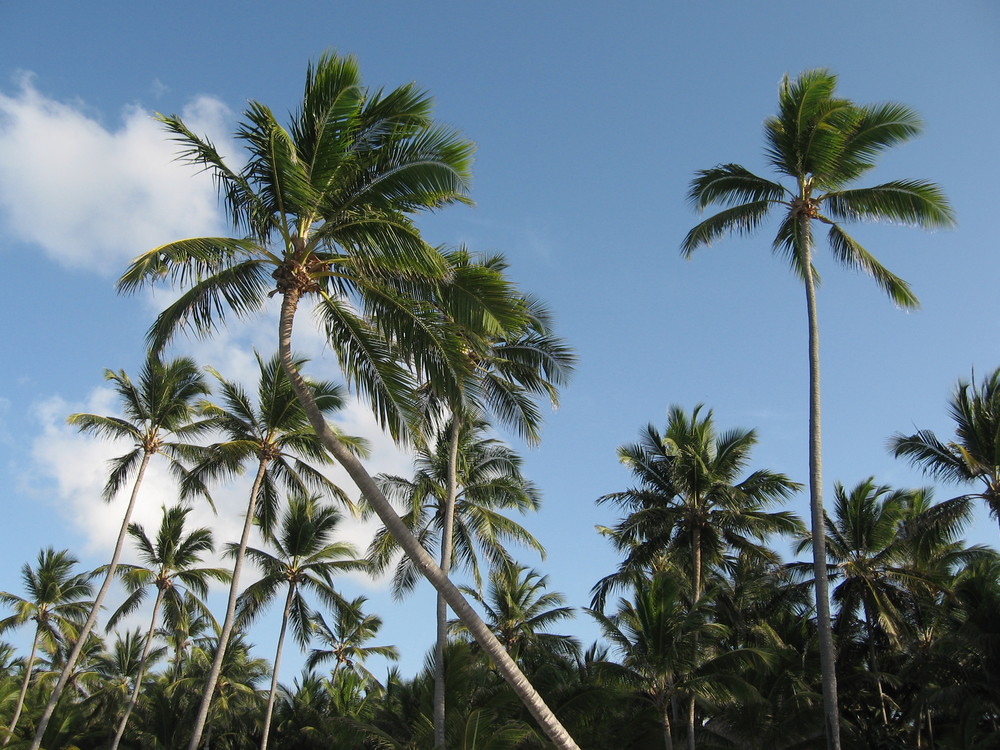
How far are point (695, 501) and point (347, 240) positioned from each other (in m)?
18.0

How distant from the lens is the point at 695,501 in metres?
25.9

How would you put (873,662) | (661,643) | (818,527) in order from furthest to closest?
(873,662)
(661,643)
(818,527)

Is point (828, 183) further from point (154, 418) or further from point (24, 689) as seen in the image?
point (24, 689)

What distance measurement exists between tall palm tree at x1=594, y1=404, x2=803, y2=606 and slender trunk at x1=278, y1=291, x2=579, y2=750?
52.5ft

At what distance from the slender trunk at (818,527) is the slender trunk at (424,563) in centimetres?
725

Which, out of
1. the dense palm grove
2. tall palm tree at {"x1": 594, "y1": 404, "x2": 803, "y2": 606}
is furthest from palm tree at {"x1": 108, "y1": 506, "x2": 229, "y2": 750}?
tall palm tree at {"x1": 594, "y1": 404, "x2": 803, "y2": 606}

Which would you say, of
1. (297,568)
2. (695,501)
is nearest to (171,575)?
(297,568)

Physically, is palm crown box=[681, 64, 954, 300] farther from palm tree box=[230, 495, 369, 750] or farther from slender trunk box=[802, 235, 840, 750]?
palm tree box=[230, 495, 369, 750]

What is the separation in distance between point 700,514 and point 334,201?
60.5 ft

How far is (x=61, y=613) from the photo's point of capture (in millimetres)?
37000

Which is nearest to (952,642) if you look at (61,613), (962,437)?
(962,437)

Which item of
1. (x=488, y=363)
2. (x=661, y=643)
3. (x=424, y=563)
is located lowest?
(x=424, y=563)

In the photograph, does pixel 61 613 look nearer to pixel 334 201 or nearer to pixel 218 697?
pixel 218 697

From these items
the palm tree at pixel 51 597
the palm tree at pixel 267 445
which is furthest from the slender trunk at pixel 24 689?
the palm tree at pixel 267 445
